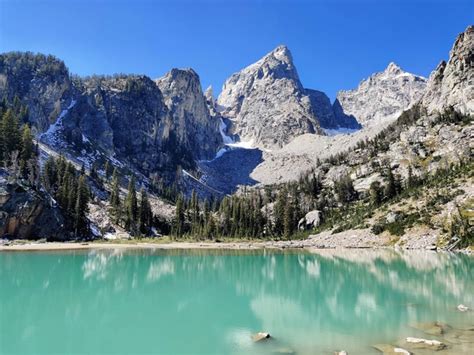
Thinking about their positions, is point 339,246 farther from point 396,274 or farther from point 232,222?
point 396,274

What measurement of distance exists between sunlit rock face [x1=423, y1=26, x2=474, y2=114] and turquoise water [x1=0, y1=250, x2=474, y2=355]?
126 metres

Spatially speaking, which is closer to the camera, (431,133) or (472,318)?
(472,318)

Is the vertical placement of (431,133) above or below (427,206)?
above

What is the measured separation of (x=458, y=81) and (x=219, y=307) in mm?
166452

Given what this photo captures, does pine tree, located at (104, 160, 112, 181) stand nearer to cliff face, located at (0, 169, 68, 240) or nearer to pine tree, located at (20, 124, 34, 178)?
pine tree, located at (20, 124, 34, 178)

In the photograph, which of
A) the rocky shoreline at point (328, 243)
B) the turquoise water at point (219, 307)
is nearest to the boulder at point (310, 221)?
the rocky shoreline at point (328, 243)

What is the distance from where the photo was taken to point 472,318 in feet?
68.6

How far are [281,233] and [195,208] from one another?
31182 mm

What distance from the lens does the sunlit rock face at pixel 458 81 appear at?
14857 cm

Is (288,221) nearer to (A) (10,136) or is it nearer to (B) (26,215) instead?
(B) (26,215)

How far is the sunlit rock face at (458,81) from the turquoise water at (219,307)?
125936 mm

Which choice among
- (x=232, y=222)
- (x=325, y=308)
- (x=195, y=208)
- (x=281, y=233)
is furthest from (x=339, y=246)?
(x=325, y=308)

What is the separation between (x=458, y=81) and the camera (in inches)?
6181

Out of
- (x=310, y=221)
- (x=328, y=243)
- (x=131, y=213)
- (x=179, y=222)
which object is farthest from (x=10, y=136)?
(x=310, y=221)
